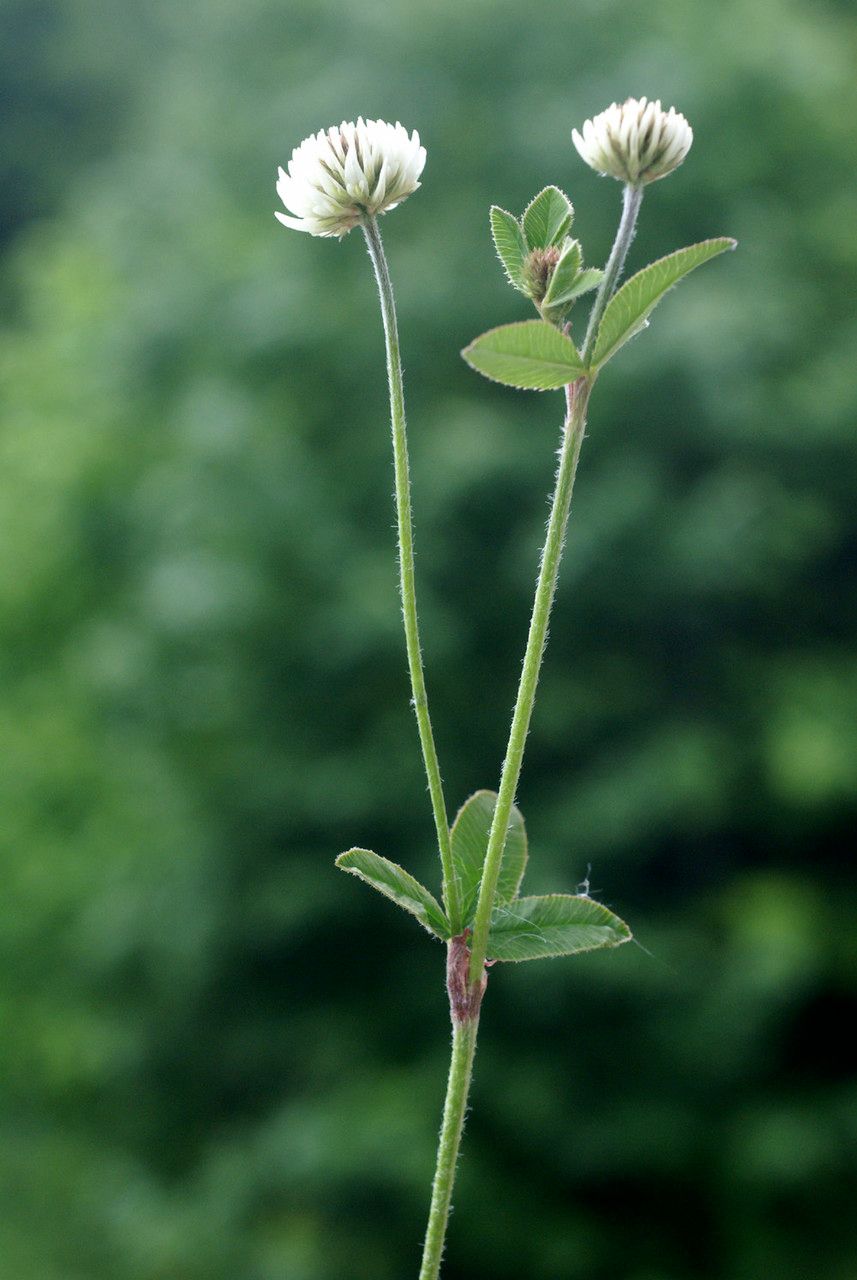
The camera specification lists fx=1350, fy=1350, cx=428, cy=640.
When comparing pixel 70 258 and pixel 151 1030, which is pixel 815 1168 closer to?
pixel 151 1030

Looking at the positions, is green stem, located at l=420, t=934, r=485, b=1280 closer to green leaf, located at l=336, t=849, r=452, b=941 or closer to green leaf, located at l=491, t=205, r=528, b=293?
green leaf, located at l=336, t=849, r=452, b=941

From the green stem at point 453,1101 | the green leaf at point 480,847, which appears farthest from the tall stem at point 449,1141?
the green leaf at point 480,847

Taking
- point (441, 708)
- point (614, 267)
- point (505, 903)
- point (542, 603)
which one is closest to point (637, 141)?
point (614, 267)

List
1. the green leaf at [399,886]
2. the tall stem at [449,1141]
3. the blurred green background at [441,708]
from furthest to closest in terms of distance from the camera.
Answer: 1. the blurred green background at [441,708]
2. the green leaf at [399,886]
3. the tall stem at [449,1141]

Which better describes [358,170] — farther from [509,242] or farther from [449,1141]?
[449,1141]

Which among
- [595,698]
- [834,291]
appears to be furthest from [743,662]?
[834,291]

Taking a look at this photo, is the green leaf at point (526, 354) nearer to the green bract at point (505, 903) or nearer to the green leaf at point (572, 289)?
the green leaf at point (572, 289)

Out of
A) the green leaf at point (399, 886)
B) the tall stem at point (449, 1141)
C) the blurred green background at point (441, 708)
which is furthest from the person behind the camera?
the blurred green background at point (441, 708)
